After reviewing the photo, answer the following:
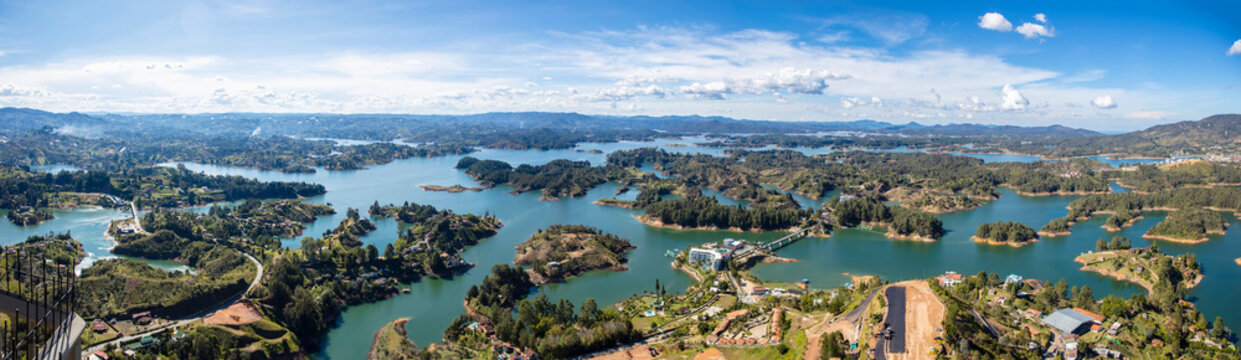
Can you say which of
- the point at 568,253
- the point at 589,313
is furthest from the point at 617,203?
the point at 589,313

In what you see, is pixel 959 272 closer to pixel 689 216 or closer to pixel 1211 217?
pixel 689 216

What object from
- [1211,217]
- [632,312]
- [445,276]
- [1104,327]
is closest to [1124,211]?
[1211,217]

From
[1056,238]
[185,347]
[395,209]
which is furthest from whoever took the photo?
[395,209]

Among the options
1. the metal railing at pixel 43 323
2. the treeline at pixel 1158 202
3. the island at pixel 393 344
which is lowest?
the island at pixel 393 344

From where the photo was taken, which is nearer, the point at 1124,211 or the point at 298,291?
the point at 298,291

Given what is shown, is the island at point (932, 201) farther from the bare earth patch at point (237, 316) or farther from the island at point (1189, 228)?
the bare earth patch at point (237, 316)

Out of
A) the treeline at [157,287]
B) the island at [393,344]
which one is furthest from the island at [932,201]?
the treeline at [157,287]
